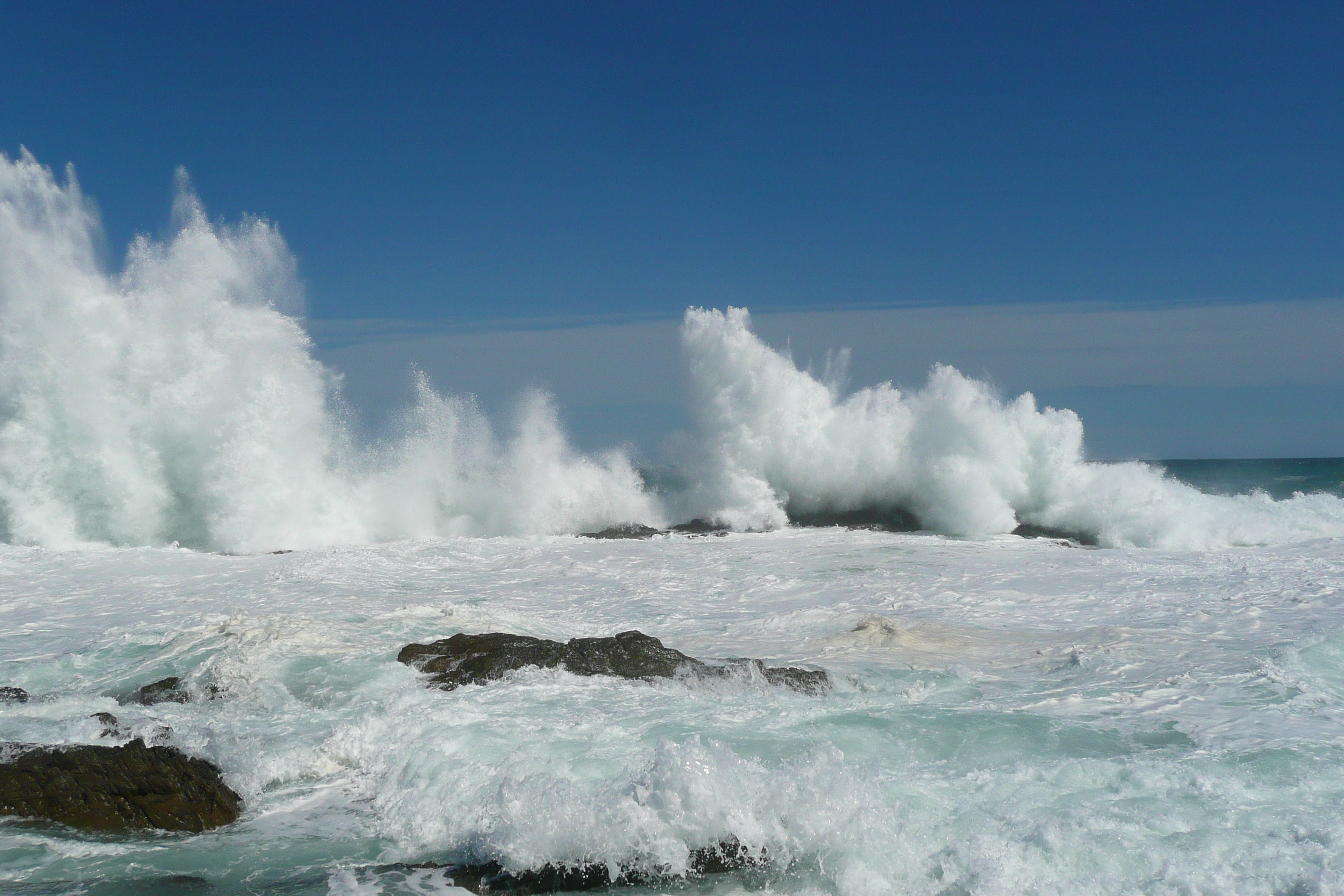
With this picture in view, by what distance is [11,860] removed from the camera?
4.52 m

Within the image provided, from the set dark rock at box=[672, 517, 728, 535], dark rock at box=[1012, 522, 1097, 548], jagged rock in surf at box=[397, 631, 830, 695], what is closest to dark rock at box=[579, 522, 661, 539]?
dark rock at box=[672, 517, 728, 535]

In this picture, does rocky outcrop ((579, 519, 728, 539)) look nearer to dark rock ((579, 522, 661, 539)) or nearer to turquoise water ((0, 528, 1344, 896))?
dark rock ((579, 522, 661, 539))

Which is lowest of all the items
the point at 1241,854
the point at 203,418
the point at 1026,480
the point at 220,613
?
the point at 1241,854

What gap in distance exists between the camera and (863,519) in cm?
2153

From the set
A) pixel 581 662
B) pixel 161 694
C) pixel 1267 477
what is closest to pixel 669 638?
pixel 581 662

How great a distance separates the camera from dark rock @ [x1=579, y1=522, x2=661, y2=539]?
19.1 metres

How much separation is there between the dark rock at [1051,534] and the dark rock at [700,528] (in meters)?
6.11

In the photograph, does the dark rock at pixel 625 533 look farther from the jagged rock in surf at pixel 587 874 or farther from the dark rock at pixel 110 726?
the jagged rock in surf at pixel 587 874

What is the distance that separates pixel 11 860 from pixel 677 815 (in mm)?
3147

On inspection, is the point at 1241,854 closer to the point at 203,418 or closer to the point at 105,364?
the point at 203,418

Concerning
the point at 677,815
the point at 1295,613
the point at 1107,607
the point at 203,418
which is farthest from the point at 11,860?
the point at 203,418

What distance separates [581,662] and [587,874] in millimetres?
3539

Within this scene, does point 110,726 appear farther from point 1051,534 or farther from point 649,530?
point 1051,534

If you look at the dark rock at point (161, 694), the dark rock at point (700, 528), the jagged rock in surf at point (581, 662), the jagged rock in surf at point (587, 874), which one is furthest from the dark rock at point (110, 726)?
Answer: the dark rock at point (700, 528)
